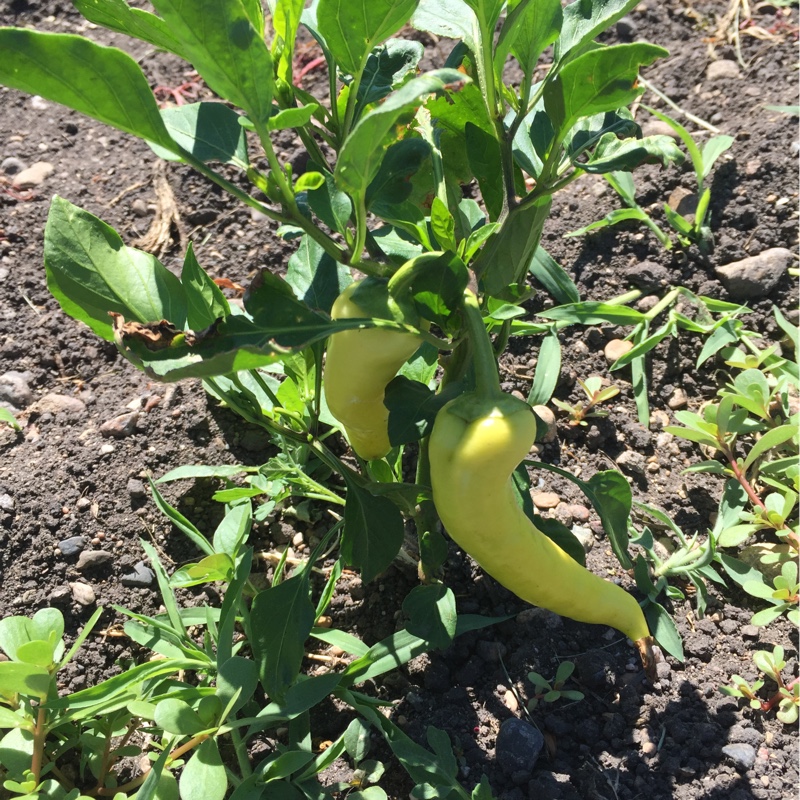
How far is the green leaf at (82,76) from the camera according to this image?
2.96 feet

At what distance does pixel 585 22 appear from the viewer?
120 cm

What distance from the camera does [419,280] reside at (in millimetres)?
1099

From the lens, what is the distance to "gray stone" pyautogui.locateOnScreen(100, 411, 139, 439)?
1.88 metres

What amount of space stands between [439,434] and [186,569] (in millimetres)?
747

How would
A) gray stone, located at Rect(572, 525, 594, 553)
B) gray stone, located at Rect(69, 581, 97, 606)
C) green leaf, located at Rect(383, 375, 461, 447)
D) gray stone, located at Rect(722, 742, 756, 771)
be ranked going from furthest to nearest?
gray stone, located at Rect(572, 525, 594, 553)
gray stone, located at Rect(69, 581, 97, 606)
gray stone, located at Rect(722, 742, 756, 771)
green leaf, located at Rect(383, 375, 461, 447)

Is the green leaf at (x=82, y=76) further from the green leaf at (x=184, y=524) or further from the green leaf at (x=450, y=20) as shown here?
the green leaf at (x=184, y=524)

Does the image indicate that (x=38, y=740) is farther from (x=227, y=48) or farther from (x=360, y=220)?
(x=227, y=48)

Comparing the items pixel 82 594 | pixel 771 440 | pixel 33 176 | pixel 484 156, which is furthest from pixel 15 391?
pixel 771 440

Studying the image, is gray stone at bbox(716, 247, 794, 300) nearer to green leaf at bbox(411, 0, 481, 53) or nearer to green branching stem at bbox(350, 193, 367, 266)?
green leaf at bbox(411, 0, 481, 53)

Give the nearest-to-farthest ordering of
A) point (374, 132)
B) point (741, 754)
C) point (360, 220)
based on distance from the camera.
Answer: point (374, 132), point (360, 220), point (741, 754)

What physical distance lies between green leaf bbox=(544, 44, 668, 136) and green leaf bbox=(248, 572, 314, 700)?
2.72 ft

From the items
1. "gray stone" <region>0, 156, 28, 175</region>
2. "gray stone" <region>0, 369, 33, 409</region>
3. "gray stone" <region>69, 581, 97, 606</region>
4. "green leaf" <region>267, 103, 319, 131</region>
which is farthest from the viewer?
"gray stone" <region>0, 156, 28, 175</region>

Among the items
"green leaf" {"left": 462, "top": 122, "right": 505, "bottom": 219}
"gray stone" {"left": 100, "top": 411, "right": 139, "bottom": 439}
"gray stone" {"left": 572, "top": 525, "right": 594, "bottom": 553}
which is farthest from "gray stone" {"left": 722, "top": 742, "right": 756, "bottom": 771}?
"gray stone" {"left": 100, "top": 411, "right": 139, "bottom": 439}

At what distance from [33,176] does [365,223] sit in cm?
178
